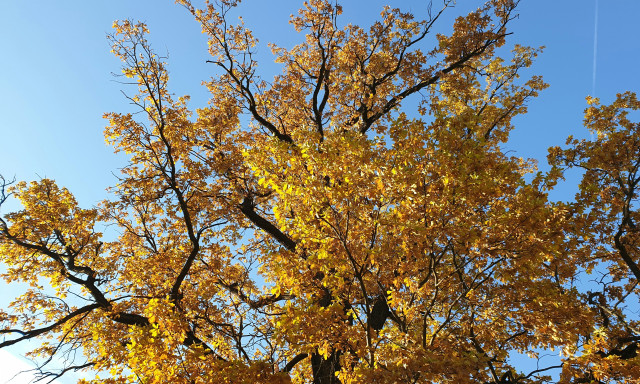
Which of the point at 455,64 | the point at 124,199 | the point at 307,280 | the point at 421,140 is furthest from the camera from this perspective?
the point at 455,64

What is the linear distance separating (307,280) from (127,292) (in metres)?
6.65

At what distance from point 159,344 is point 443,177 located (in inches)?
193

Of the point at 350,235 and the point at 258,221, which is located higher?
the point at 258,221

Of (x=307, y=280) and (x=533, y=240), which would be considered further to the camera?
(x=307, y=280)

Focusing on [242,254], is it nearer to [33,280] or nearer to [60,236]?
[60,236]


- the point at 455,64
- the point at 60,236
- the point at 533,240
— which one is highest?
the point at 455,64

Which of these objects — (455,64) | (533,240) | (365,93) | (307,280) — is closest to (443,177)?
(533,240)

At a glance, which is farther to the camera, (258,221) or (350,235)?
(258,221)

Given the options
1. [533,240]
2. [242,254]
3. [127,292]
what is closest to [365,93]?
[242,254]

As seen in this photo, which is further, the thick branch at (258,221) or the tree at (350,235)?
the thick branch at (258,221)

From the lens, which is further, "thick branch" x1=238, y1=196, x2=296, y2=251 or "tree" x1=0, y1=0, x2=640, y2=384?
"thick branch" x1=238, y1=196, x2=296, y2=251

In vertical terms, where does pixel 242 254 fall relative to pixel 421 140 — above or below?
above

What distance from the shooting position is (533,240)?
4.90m

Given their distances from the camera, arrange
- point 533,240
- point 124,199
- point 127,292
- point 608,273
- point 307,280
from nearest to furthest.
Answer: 1. point 533,240
2. point 307,280
3. point 608,273
4. point 124,199
5. point 127,292
